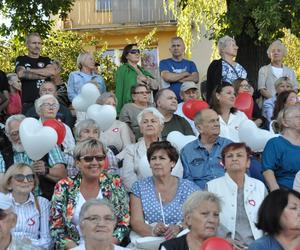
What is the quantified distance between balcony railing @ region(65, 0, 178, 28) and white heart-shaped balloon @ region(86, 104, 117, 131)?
21.4 m

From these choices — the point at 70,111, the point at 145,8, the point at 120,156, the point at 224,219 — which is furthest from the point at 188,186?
the point at 145,8

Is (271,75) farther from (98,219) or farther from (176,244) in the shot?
(98,219)

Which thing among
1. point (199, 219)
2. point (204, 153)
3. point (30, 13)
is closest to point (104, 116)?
point (204, 153)

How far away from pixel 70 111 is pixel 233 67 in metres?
2.47

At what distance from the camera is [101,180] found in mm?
7875

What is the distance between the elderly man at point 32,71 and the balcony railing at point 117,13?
19.4 metres

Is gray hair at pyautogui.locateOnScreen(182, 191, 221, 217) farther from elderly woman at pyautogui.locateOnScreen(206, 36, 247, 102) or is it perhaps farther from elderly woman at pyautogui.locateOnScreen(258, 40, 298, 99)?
elderly woman at pyautogui.locateOnScreen(258, 40, 298, 99)

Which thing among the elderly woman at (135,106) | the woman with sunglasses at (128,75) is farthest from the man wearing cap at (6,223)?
the woman with sunglasses at (128,75)

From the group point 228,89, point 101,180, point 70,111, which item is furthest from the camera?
point 70,111

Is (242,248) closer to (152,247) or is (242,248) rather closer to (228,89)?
(152,247)

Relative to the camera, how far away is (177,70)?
12.2 meters

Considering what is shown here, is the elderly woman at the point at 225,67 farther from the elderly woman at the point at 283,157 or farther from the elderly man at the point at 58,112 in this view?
the elderly woman at the point at 283,157

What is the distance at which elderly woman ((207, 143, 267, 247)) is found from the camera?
762 cm

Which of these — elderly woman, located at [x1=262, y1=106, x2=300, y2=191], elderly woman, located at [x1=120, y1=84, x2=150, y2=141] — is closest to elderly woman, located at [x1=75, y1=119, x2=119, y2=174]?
elderly woman, located at [x1=120, y1=84, x2=150, y2=141]
